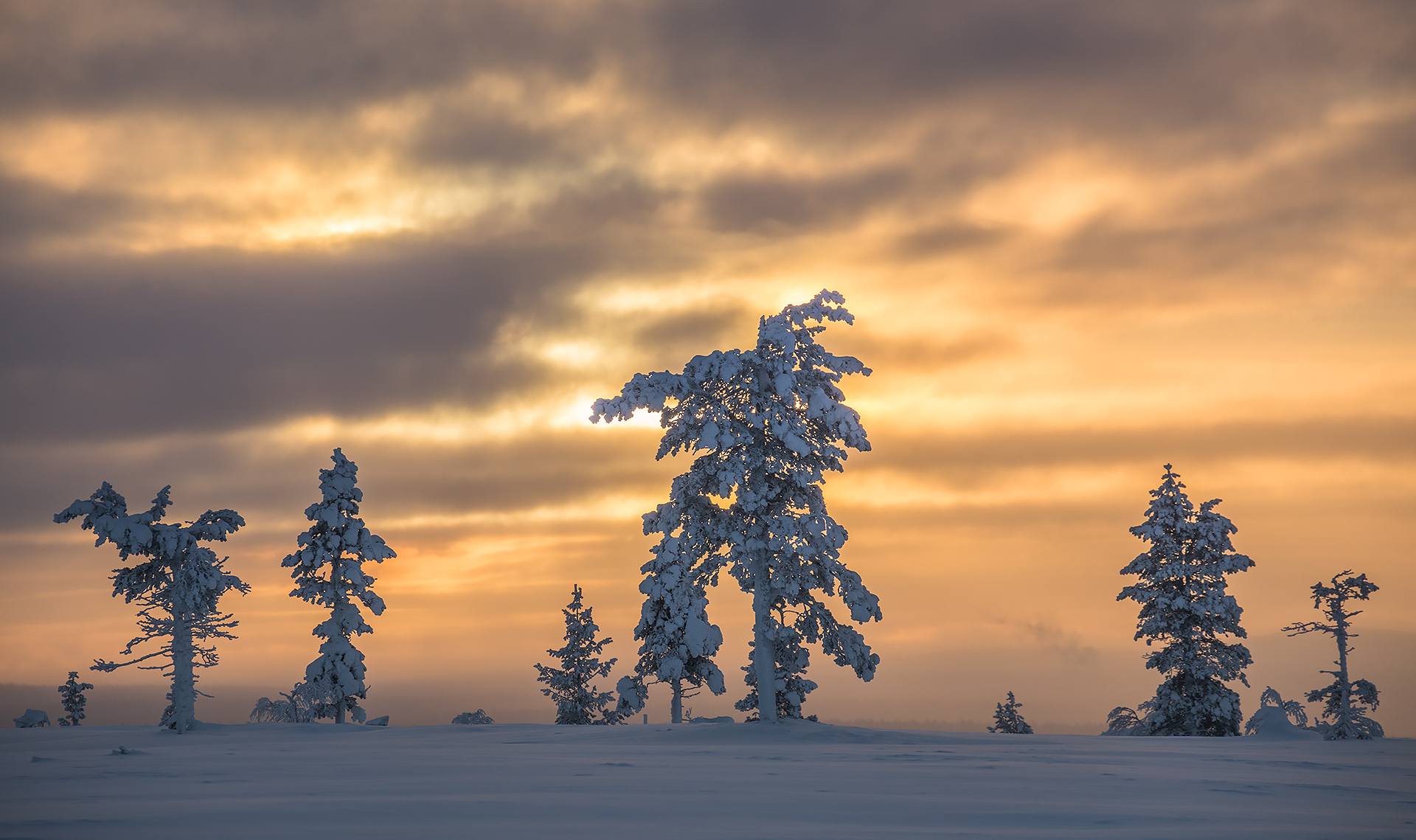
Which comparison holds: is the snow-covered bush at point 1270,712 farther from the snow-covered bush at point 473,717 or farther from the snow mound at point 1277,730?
the snow-covered bush at point 473,717

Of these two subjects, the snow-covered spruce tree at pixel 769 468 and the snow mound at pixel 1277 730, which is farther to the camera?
the snow-covered spruce tree at pixel 769 468

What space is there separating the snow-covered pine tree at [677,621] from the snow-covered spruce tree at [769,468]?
14.6 inches

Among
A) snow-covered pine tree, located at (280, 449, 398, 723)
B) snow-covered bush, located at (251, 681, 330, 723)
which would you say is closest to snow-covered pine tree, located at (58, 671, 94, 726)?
snow-covered bush, located at (251, 681, 330, 723)

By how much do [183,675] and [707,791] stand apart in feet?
97.1

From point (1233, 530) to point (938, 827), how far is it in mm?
36922

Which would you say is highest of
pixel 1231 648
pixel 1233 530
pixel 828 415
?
pixel 828 415

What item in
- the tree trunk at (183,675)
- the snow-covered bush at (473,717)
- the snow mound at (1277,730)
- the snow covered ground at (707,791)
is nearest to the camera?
the snow covered ground at (707,791)

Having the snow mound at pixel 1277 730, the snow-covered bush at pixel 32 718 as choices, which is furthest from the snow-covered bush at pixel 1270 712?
the snow-covered bush at pixel 32 718

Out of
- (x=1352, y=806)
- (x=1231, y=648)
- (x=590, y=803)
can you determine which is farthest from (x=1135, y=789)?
(x=1231, y=648)

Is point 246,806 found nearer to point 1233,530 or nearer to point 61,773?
point 61,773

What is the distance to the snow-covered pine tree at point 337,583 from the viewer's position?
120 feet

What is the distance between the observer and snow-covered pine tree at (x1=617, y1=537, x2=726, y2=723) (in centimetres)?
2797

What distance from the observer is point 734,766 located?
1271 centimetres

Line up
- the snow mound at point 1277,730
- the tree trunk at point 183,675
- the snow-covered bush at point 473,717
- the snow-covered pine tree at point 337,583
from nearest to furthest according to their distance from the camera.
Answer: the snow mound at point 1277,730 → the tree trunk at point 183,675 → the snow-covered pine tree at point 337,583 → the snow-covered bush at point 473,717
